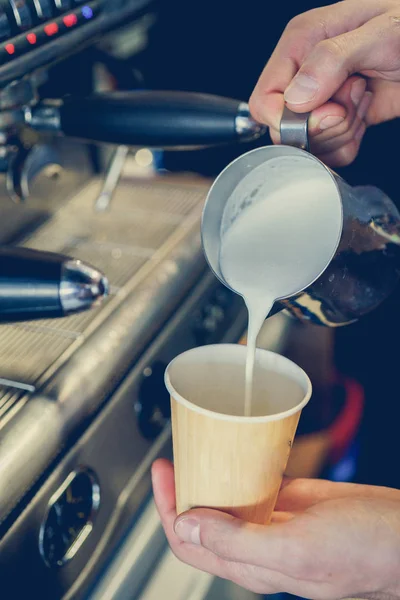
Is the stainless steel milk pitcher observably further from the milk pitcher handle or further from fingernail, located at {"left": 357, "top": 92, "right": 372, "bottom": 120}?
fingernail, located at {"left": 357, "top": 92, "right": 372, "bottom": 120}

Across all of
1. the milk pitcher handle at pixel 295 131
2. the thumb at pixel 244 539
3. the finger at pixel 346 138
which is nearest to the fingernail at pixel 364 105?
the finger at pixel 346 138

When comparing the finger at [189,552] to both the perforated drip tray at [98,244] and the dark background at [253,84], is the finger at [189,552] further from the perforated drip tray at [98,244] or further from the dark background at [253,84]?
the dark background at [253,84]

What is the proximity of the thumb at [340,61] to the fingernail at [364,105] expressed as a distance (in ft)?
0.27

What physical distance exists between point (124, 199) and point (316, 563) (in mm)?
577

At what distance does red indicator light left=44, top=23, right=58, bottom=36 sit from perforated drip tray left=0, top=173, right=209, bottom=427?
10.3 inches

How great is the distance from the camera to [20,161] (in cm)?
69

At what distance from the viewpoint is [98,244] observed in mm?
825

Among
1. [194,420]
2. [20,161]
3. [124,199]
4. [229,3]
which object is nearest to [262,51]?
[229,3]

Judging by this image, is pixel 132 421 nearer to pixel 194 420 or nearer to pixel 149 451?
pixel 149 451

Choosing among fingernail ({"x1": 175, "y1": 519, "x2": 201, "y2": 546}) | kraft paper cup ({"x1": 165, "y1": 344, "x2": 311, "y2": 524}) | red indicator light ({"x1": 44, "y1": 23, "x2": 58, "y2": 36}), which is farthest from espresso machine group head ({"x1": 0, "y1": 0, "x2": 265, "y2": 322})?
fingernail ({"x1": 175, "y1": 519, "x2": 201, "y2": 546})

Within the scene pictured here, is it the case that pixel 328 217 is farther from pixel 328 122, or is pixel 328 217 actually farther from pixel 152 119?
pixel 152 119

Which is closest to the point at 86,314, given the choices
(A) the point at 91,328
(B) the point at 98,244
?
(A) the point at 91,328

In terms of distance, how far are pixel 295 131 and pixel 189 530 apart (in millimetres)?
332

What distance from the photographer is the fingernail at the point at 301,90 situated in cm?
59
